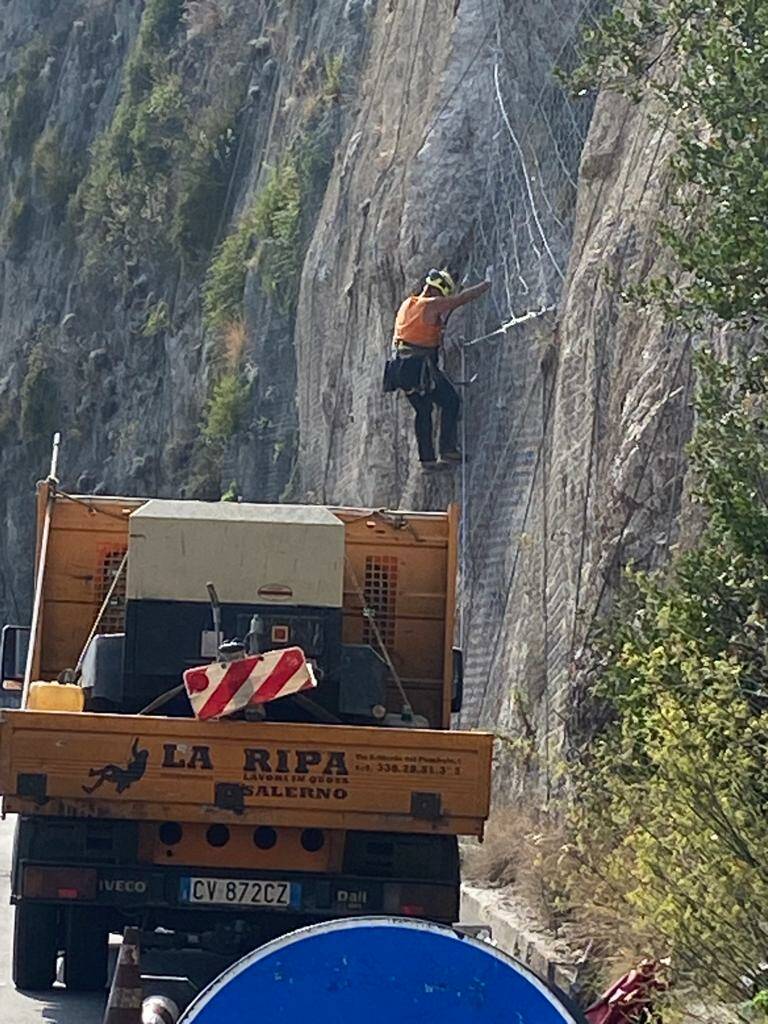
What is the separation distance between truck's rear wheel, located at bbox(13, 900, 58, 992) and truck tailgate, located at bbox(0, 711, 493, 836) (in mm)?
864

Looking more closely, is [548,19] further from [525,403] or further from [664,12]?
[664,12]

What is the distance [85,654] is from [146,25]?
30.5m

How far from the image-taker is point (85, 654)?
11.2 m

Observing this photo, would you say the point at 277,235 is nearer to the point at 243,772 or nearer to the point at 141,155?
the point at 141,155

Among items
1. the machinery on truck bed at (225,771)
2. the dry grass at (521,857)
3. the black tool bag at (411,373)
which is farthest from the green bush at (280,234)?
the machinery on truck bed at (225,771)

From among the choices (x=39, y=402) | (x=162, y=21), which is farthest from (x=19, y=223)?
(x=162, y=21)

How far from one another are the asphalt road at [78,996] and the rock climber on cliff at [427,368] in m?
8.39

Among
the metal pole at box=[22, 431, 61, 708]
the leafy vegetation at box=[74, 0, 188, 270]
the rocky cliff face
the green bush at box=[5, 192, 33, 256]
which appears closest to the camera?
the metal pole at box=[22, 431, 61, 708]

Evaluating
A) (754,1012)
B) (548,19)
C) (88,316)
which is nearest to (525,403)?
(548,19)

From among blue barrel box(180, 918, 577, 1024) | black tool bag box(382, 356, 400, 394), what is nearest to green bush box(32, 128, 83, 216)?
black tool bag box(382, 356, 400, 394)

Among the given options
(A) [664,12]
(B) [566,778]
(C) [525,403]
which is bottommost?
(B) [566,778]

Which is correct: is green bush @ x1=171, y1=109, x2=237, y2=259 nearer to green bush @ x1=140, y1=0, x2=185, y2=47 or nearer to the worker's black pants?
green bush @ x1=140, y1=0, x2=185, y2=47

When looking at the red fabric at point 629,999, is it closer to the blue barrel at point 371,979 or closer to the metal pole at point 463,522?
the blue barrel at point 371,979

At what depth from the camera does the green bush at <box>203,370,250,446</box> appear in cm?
3045
